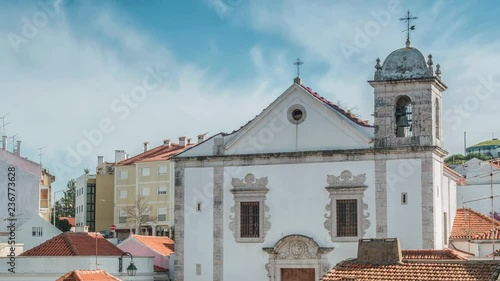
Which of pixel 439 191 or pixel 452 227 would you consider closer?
pixel 439 191

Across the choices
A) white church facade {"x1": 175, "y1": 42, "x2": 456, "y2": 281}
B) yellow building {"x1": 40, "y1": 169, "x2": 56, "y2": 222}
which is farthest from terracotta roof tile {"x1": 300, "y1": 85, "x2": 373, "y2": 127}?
yellow building {"x1": 40, "y1": 169, "x2": 56, "y2": 222}

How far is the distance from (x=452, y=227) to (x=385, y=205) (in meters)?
4.13

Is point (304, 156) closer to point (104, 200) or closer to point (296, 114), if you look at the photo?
point (296, 114)

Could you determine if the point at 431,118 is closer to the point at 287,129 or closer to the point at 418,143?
the point at 418,143

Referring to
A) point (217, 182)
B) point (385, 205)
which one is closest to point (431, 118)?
point (385, 205)

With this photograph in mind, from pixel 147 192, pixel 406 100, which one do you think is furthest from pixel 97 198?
pixel 406 100

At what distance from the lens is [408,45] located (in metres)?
35.4

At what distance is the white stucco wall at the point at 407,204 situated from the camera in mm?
33750

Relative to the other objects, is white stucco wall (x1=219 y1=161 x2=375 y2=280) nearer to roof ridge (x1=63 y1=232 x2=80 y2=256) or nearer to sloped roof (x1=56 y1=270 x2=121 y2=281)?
roof ridge (x1=63 y1=232 x2=80 y2=256)

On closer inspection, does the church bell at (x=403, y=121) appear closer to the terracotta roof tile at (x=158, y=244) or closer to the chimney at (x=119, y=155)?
the terracotta roof tile at (x=158, y=244)

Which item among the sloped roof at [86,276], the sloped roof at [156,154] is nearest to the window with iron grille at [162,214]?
the sloped roof at [156,154]

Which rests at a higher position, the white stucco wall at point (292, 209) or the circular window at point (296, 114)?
the circular window at point (296, 114)

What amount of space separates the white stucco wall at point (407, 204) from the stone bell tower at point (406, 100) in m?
0.80

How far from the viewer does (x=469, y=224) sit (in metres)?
37.2
